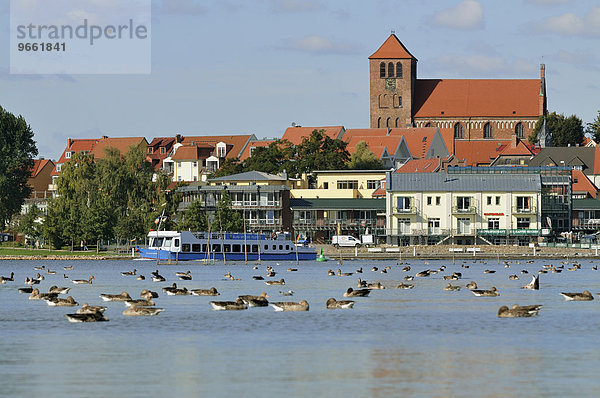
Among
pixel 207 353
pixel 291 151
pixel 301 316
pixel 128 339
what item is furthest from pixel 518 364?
pixel 291 151

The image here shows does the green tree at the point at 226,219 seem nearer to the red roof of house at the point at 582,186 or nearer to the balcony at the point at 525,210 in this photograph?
the balcony at the point at 525,210

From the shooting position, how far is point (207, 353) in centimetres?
4119

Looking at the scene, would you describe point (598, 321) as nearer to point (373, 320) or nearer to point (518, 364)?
point (373, 320)

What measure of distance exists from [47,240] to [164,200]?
15138mm

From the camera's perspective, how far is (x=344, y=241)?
506ft

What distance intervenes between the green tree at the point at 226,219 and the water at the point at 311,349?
244 ft

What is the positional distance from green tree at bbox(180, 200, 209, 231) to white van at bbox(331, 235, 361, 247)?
17589 mm

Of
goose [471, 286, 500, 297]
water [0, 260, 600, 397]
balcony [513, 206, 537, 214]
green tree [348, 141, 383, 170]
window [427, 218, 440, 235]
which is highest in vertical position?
green tree [348, 141, 383, 170]

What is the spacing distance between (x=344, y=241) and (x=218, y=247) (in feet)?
92.1

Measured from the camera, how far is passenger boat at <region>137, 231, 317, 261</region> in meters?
128

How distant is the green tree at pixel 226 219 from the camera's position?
14562 centimetres

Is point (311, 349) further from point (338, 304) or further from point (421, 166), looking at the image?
point (421, 166)

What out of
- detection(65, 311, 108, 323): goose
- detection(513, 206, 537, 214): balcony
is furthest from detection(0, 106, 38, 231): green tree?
detection(65, 311, 108, 323): goose

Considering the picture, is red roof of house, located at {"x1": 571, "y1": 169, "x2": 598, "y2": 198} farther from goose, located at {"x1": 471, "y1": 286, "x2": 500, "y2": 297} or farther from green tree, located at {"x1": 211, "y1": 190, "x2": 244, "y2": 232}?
goose, located at {"x1": 471, "y1": 286, "x2": 500, "y2": 297}
